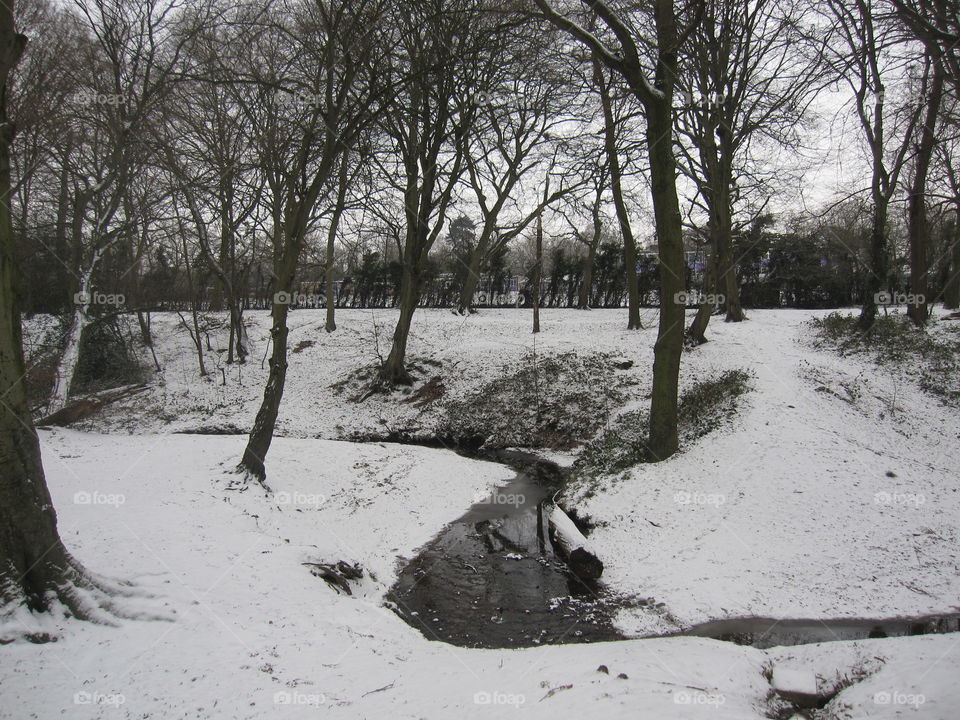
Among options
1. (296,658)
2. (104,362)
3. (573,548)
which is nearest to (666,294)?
(573,548)

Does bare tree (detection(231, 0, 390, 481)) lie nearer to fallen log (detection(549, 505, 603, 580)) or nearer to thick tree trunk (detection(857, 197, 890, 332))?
fallen log (detection(549, 505, 603, 580))

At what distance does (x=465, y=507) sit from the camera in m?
10.1

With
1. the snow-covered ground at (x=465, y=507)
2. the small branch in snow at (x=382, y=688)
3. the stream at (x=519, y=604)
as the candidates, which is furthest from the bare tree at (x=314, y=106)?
the small branch in snow at (x=382, y=688)

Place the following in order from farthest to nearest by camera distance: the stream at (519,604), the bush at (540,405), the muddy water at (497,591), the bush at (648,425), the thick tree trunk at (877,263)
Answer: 1. the thick tree trunk at (877,263)
2. the bush at (540,405)
3. the bush at (648,425)
4. the muddy water at (497,591)
5. the stream at (519,604)

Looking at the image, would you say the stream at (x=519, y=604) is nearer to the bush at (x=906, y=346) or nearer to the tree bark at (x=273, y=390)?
the tree bark at (x=273, y=390)

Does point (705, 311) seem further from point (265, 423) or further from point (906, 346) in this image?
point (265, 423)

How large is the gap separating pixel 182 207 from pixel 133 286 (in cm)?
644

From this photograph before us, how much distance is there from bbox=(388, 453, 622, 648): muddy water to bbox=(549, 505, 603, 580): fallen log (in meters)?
0.13

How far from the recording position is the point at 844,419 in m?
10.4

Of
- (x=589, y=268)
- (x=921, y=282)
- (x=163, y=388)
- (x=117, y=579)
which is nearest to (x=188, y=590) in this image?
(x=117, y=579)

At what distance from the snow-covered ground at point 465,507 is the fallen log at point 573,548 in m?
0.30

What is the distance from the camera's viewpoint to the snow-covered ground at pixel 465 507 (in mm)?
3959

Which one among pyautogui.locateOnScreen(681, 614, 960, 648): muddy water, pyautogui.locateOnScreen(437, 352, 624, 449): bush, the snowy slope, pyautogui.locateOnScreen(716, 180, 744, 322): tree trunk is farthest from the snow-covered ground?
pyautogui.locateOnScreen(716, 180, 744, 322): tree trunk

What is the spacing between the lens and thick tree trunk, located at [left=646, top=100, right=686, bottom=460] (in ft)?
31.1
